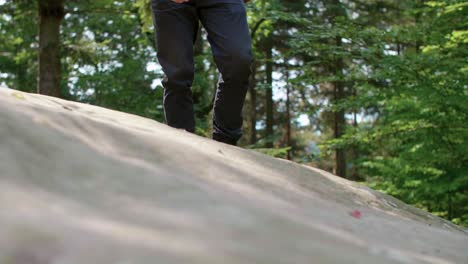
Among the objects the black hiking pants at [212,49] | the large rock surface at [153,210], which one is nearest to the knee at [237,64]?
the black hiking pants at [212,49]

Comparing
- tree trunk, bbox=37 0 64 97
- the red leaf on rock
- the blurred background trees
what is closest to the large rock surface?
the red leaf on rock

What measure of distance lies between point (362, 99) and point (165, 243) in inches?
236

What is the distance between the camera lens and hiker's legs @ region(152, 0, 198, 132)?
3.50 m

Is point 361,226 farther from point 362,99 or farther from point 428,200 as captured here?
point 428,200

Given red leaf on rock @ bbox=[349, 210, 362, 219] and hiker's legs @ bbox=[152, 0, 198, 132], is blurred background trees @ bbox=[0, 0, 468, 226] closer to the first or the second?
hiker's legs @ bbox=[152, 0, 198, 132]

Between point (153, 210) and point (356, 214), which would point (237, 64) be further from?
point (153, 210)

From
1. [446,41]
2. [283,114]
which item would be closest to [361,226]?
[446,41]

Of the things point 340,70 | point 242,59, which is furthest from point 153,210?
point 340,70

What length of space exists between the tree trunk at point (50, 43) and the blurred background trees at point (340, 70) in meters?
0.02

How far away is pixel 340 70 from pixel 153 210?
661 cm

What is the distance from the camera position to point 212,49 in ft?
11.4

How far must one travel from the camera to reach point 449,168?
7.16m

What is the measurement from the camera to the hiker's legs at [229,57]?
3391 mm

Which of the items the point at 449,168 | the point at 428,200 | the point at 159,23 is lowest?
the point at 428,200
